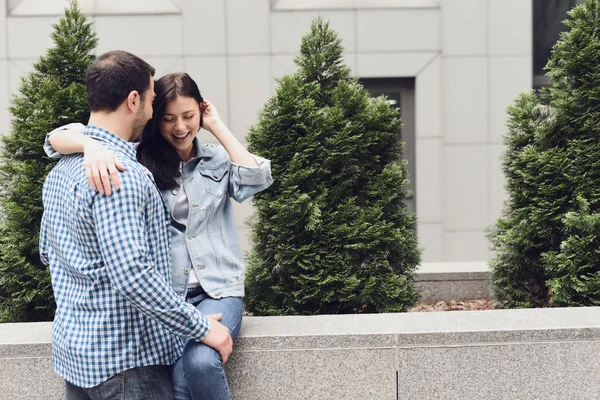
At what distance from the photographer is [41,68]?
393cm

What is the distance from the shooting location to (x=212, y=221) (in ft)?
9.14

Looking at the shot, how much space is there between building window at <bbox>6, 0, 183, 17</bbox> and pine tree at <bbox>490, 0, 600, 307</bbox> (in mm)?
6111

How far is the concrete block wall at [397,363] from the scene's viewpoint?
2979 mm

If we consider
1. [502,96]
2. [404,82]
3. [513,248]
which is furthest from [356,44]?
[513,248]

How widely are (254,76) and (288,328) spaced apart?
631 cm

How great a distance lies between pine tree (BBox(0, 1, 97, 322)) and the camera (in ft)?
12.1

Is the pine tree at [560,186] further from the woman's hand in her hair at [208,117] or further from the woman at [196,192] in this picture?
the woman's hand in her hair at [208,117]

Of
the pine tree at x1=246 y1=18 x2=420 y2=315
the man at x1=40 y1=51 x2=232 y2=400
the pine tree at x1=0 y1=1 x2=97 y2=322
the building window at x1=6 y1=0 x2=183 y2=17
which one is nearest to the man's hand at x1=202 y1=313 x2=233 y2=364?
the man at x1=40 y1=51 x2=232 y2=400

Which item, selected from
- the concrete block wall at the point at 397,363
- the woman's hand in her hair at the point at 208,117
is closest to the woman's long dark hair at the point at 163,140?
the woman's hand in her hair at the point at 208,117

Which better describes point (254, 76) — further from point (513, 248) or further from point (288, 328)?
point (288, 328)

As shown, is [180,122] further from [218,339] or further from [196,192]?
[218,339]

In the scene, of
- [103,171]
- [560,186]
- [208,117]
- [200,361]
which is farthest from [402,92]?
[103,171]

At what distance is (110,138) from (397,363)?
174 centimetres

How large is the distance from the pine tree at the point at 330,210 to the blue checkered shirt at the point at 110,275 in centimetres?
156
